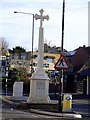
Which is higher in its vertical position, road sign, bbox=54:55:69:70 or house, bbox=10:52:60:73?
house, bbox=10:52:60:73

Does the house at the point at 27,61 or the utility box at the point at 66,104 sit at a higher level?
the house at the point at 27,61

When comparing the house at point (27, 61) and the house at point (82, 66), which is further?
the house at point (27, 61)

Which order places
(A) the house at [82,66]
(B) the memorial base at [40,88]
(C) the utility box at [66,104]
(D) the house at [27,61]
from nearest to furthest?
(C) the utility box at [66,104]
(B) the memorial base at [40,88]
(A) the house at [82,66]
(D) the house at [27,61]

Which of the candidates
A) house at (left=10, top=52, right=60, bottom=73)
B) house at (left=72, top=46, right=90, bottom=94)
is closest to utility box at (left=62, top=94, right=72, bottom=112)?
house at (left=72, top=46, right=90, bottom=94)

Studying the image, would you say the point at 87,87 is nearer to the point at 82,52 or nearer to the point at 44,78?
the point at 82,52

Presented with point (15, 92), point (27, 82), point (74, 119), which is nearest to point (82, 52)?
point (27, 82)

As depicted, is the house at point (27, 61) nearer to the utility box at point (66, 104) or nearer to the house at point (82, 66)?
the house at point (82, 66)

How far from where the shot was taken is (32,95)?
25.7 meters

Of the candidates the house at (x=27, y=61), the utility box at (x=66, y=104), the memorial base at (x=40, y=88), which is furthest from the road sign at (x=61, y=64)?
the house at (x=27, y=61)

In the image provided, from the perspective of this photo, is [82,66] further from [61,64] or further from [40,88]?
[61,64]

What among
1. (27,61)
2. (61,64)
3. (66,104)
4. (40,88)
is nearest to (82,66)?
(40,88)

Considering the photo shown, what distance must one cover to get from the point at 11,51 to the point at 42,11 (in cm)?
9306

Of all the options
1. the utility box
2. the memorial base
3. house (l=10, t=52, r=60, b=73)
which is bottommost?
the utility box

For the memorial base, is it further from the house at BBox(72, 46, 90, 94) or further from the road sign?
the house at BBox(72, 46, 90, 94)
